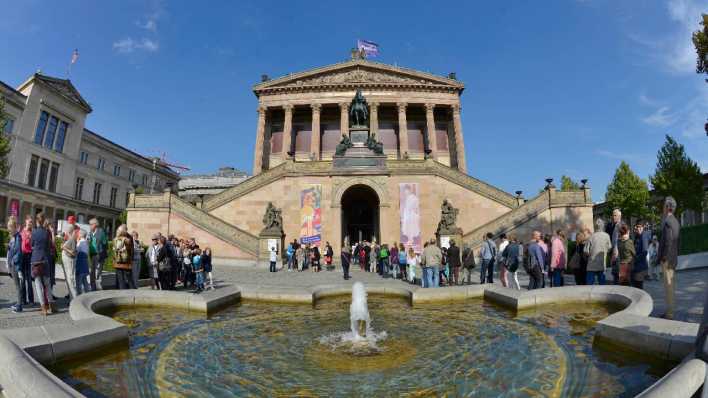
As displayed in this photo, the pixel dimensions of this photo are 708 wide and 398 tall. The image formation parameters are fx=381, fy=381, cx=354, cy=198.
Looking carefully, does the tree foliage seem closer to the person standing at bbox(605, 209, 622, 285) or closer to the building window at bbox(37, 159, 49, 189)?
the person standing at bbox(605, 209, 622, 285)

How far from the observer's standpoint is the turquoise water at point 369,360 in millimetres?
3699

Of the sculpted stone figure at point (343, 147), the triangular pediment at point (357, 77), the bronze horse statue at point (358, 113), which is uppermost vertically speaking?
the triangular pediment at point (357, 77)

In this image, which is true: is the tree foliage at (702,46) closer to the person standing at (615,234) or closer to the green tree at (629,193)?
the person standing at (615,234)

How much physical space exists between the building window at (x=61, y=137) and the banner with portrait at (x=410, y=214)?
1698 inches

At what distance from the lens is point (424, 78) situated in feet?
159

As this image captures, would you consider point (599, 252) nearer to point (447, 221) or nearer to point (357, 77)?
point (447, 221)

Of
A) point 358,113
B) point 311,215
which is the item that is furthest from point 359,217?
point 358,113

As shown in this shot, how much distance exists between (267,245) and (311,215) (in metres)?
4.20

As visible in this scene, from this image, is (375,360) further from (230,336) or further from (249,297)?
(249,297)

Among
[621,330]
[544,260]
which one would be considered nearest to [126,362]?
[621,330]

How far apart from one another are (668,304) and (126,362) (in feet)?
26.6

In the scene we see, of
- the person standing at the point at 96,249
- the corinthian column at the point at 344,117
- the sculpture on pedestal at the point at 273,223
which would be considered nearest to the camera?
the person standing at the point at 96,249

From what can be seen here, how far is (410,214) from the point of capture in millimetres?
26062

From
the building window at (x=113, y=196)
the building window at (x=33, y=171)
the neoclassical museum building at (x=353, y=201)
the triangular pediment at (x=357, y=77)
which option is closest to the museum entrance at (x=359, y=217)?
the neoclassical museum building at (x=353, y=201)
